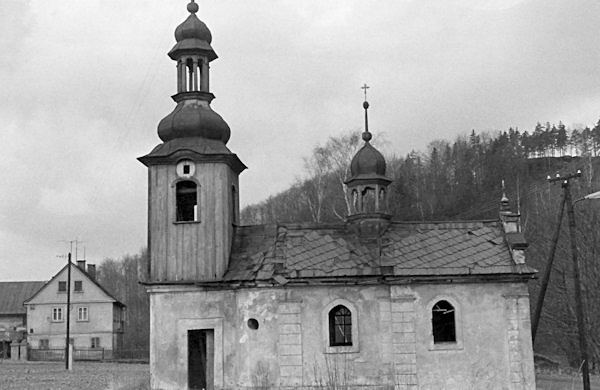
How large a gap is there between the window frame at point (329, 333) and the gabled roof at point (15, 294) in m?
45.6

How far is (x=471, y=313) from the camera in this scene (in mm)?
20375

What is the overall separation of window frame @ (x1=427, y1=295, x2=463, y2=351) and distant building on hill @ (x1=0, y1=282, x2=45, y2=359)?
143 feet

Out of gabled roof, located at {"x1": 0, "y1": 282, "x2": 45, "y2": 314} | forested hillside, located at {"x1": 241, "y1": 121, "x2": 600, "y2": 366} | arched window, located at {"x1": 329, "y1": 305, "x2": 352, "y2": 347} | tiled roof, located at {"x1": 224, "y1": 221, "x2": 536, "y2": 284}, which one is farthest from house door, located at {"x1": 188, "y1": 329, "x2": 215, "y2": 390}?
gabled roof, located at {"x1": 0, "y1": 282, "x2": 45, "y2": 314}

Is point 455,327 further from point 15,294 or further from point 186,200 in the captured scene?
point 15,294

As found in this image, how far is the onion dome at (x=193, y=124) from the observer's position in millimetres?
21913

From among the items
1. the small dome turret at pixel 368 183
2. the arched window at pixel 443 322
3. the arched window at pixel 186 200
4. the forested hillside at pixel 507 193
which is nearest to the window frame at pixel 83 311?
the forested hillside at pixel 507 193

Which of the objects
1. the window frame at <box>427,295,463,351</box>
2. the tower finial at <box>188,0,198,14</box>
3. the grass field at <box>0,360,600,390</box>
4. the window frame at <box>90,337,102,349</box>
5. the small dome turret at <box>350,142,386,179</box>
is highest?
the tower finial at <box>188,0,198,14</box>

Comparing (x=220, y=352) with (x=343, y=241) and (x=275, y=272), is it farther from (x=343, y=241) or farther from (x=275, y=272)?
(x=343, y=241)

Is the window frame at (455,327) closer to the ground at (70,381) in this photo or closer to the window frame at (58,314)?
the ground at (70,381)

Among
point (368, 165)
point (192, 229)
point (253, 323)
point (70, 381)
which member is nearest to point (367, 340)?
point (253, 323)

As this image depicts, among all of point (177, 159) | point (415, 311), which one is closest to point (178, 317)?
point (177, 159)

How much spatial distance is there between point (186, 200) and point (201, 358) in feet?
15.7

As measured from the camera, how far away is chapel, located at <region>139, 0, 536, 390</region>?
20062mm

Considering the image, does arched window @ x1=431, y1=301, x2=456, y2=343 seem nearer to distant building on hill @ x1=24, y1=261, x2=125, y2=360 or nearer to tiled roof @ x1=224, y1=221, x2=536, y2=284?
tiled roof @ x1=224, y1=221, x2=536, y2=284
